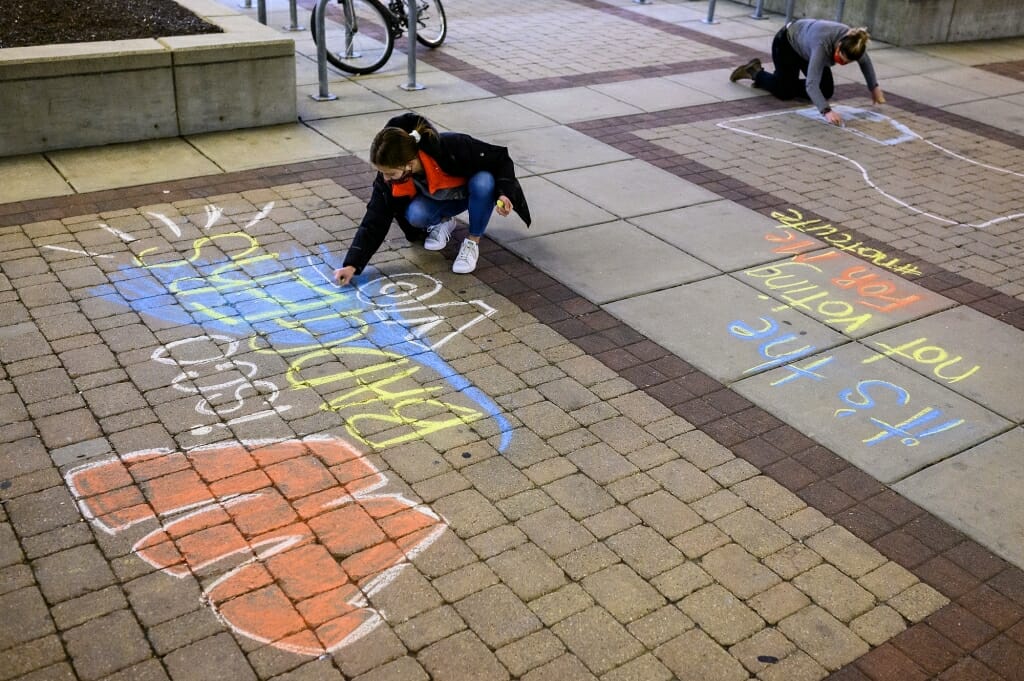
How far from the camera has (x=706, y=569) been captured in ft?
13.6

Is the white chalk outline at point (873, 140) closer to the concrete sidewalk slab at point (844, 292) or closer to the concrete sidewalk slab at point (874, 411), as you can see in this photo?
the concrete sidewalk slab at point (844, 292)

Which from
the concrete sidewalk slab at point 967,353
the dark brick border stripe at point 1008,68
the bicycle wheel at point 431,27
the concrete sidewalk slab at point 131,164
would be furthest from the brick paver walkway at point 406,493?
the dark brick border stripe at point 1008,68

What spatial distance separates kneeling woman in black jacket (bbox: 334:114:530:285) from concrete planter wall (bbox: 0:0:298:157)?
2.70 metres

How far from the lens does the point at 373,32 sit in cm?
1193

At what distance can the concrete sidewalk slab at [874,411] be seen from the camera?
16.3ft

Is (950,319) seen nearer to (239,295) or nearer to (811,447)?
(811,447)

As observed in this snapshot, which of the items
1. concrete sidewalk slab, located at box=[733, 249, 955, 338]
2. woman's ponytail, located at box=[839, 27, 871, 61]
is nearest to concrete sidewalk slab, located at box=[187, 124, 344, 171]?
concrete sidewalk slab, located at box=[733, 249, 955, 338]

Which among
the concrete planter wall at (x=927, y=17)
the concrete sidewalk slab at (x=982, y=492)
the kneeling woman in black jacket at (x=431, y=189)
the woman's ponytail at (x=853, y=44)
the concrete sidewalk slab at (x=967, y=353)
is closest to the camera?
the concrete sidewalk slab at (x=982, y=492)

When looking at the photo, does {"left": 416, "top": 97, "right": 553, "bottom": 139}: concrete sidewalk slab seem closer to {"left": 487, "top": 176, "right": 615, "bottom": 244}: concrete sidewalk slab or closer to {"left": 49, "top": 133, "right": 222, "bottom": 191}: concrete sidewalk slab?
{"left": 487, "top": 176, "right": 615, "bottom": 244}: concrete sidewalk slab

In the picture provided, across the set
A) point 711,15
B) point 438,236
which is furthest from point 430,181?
point 711,15

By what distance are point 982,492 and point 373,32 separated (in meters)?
9.13

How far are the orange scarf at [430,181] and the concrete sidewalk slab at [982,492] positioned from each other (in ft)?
10.5

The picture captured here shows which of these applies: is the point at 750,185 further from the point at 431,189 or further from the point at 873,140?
the point at 431,189

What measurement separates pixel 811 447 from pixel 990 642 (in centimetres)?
131
